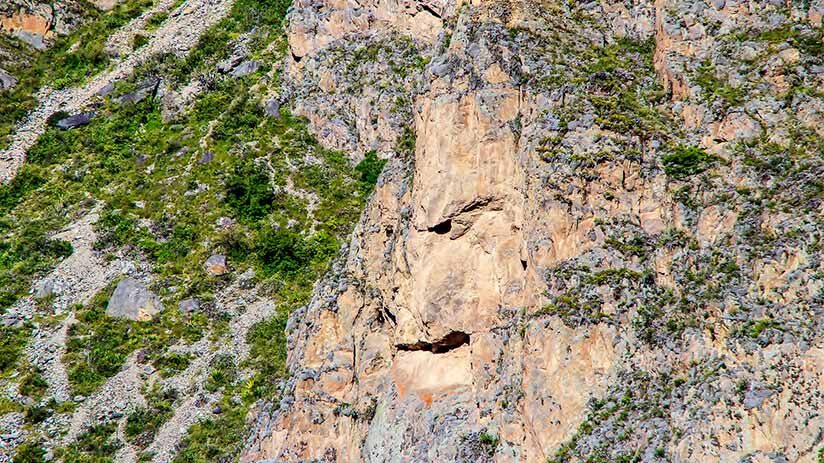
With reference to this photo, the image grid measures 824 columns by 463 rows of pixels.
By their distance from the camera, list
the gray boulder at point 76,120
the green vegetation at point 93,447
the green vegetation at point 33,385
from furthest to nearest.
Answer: the gray boulder at point 76,120, the green vegetation at point 33,385, the green vegetation at point 93,447

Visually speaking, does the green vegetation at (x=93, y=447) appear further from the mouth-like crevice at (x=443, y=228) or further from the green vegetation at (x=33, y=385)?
the mouth-like crevice at (x=443, y=228)

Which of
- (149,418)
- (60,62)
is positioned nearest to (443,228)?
(149,418)

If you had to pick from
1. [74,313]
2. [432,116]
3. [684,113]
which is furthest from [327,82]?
[684,113]

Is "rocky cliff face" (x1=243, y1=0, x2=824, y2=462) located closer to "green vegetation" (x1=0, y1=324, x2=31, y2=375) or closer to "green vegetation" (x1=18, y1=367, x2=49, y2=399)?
"green vegetation" (x1=18, y1=367, x2=49, y2=399)

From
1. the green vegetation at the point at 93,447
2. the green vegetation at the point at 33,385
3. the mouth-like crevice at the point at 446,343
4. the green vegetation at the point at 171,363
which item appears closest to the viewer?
the mouth-like crevice at the point at 446,343

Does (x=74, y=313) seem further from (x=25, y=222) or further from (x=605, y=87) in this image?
(x=605, y=87)

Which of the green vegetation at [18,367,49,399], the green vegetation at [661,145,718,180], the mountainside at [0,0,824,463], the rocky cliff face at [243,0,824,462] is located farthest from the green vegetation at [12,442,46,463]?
the green vegetation at [661,145,718,180]

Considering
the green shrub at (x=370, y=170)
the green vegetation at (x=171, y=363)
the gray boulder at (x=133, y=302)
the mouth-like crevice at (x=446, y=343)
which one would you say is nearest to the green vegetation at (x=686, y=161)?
the mouth-like crevice at (x=446, y=343)

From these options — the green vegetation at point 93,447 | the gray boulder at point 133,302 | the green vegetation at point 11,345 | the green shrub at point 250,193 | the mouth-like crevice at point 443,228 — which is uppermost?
the mouth-like crevice at point 443,228
